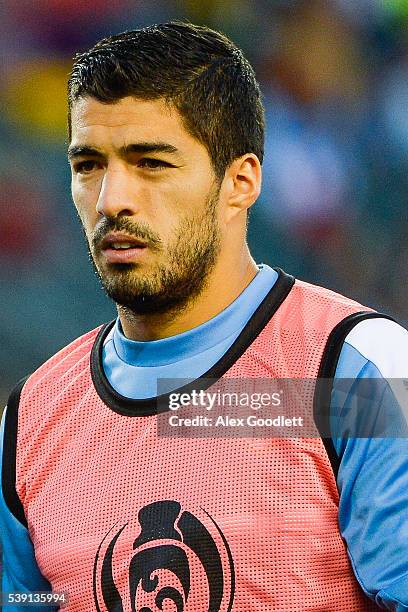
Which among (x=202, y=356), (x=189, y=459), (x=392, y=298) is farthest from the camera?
(x=392, y=298)

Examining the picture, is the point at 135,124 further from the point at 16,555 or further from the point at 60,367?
the point at 16,555

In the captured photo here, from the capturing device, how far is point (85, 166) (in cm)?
167

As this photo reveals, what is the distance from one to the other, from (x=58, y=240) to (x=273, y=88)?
110 centimetres

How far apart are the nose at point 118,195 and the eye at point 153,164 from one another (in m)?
0.03

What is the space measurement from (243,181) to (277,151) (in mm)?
2502

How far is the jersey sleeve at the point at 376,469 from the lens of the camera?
137 centimetres

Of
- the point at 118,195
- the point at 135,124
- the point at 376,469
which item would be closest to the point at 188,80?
the point at 135,124

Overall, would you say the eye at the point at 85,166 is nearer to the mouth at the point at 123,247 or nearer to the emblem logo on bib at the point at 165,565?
the mouth at the point at 123,247

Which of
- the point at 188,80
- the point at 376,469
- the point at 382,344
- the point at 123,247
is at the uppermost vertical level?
the point at 188,80

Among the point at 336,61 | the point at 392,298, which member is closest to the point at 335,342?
the point at 392,298

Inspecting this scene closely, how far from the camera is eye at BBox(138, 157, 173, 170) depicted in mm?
1600

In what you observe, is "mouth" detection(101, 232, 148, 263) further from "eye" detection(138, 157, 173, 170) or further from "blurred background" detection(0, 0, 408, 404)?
"blurred background" detection(0, 0, 408, 404)

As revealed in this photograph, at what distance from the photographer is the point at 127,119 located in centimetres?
160

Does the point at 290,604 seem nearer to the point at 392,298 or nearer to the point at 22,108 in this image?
the point at 392,298
